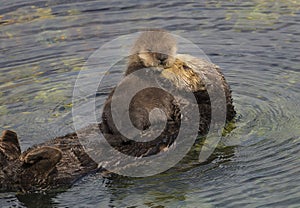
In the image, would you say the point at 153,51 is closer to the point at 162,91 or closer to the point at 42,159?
the point at 162,91

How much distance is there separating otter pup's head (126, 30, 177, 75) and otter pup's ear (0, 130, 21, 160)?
1.36 metres

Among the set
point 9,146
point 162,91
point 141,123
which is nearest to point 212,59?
point 162,91

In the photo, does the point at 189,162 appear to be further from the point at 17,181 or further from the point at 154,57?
the point at 17,181

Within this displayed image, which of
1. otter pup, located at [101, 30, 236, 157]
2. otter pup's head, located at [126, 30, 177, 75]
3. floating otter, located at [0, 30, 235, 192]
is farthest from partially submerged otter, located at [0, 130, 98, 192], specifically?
otter pup's head, located at [126, 30, 177, 75]

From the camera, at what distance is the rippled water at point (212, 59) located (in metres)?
5.91

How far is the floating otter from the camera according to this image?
232 inches

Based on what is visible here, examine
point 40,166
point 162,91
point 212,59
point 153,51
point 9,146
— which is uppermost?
point 153,51

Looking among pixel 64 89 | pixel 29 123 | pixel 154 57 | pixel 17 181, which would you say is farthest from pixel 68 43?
pixel 17 181

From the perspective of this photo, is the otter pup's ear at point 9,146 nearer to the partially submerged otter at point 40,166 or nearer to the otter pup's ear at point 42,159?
the partially submerged otter at point 40,166

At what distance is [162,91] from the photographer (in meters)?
6.74

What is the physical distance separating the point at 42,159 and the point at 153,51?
160cm

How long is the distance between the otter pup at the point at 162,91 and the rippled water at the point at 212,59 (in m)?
0.38

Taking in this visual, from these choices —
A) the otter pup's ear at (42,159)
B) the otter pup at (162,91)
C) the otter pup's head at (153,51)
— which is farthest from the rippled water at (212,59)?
the otter pup's head at (153,51)

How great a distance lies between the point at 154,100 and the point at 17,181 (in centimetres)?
152
